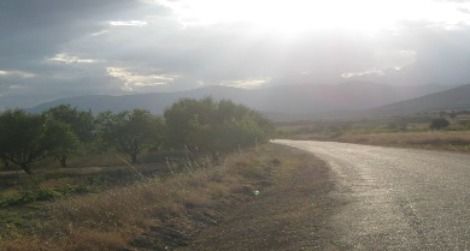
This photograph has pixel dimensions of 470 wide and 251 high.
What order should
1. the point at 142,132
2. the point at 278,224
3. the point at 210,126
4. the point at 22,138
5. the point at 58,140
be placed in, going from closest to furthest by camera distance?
the point at 278,224, the point at 210,126, the point at 22,138, the point at 58,140, the point at 142,132

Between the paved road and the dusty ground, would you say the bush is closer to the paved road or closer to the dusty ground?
the paved road

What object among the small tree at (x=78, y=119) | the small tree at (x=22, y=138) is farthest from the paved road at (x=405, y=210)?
the small tree at (x=78, y=119)

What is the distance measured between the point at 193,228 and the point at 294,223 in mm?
2612

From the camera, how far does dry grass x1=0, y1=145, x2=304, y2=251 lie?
1191 centimetres

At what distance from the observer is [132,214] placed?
14773mm

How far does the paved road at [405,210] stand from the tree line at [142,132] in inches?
1154

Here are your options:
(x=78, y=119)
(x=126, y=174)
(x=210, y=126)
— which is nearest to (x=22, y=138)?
(x=126, y=174)

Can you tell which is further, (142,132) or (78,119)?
(78,119)

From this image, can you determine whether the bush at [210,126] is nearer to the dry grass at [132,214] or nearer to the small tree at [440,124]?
the dry grass at [132,214]

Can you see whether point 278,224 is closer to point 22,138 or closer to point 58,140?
point 22,138

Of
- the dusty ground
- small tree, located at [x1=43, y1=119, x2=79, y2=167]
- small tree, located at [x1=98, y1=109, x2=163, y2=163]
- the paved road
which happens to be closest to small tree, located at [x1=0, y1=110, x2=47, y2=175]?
small tree, located at [x1=43, y1=119, x2=79, y2=167]

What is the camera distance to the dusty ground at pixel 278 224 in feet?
39.7

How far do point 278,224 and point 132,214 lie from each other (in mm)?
3481

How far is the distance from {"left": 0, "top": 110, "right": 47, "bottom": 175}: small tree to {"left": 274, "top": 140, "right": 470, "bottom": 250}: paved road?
4788 centimetres
